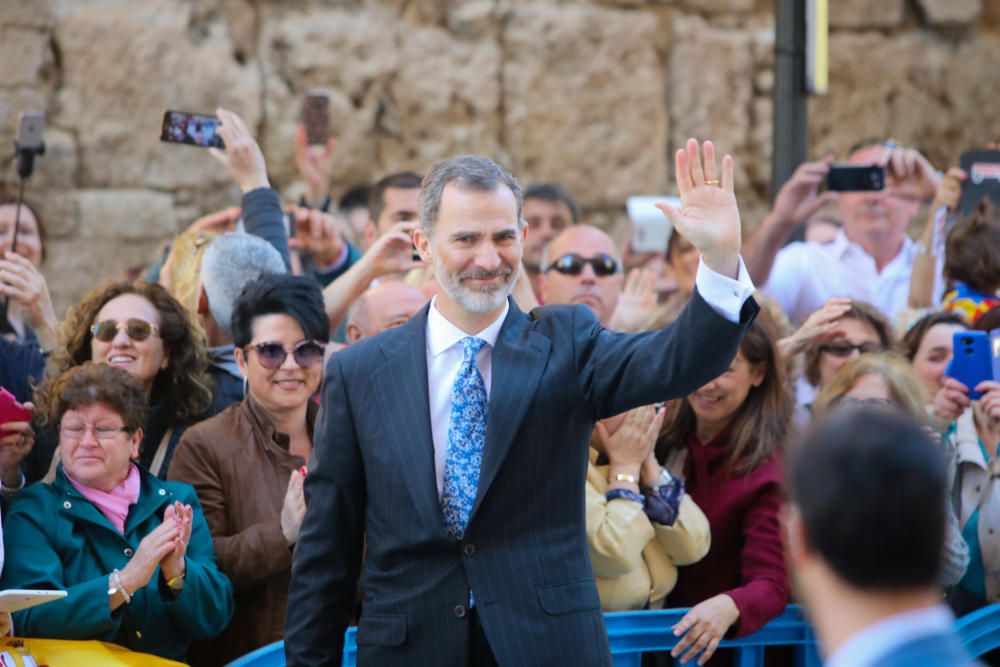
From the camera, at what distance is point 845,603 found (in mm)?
1774

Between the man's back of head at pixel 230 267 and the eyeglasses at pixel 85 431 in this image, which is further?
the man's back of head at pixel 230 267

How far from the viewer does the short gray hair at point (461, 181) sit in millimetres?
3156

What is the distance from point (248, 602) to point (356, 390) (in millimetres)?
1101

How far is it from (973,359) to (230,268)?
2.31 metres

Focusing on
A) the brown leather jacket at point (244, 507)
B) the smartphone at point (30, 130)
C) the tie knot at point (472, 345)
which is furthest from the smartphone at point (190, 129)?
the tie knot at point (472, 345)

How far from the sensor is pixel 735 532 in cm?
421

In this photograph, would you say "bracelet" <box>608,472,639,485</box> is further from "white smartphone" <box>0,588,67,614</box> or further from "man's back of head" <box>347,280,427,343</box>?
"white smartphone" <box>0,588,67,614</box>

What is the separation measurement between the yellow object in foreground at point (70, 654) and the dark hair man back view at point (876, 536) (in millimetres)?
2157

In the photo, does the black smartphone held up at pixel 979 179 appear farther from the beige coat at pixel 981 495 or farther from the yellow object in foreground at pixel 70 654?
the yellow object in foreground at pixel 70 654

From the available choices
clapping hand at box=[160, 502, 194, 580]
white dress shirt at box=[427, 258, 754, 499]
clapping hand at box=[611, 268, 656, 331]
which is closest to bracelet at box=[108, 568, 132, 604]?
clapping hand at box=[160, 502, 194, 580]

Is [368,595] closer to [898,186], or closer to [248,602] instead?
[248,602]

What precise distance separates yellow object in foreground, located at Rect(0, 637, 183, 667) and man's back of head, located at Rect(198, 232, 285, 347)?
1457mm

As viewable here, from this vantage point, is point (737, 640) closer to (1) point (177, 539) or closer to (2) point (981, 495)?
(2) point (981, 495)

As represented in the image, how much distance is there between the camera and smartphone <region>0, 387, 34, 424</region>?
3.93 m
